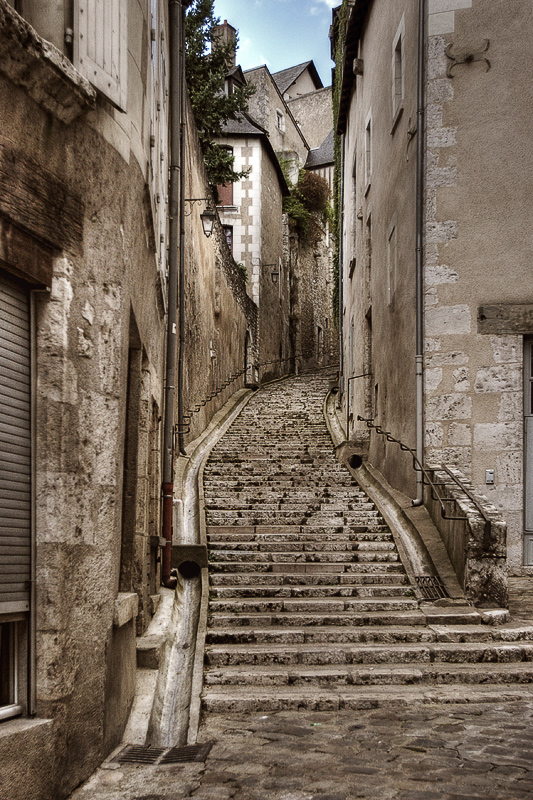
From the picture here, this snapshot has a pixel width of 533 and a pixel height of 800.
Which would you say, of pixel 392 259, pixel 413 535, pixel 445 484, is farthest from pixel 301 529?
pixel 392 259

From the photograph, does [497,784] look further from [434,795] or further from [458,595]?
[458,595]

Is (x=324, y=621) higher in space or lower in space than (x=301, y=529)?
lower

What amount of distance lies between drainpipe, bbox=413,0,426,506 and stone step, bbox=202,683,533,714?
3675 millimetres

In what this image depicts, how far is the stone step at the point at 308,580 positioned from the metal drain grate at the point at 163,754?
324cm

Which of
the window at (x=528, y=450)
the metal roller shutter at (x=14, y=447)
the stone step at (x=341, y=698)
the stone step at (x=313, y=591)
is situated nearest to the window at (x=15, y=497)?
the metal roller shutter at (x=14, y=447)

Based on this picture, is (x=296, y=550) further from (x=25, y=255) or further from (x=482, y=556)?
(x=25, y=255)

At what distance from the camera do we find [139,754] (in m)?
4.61

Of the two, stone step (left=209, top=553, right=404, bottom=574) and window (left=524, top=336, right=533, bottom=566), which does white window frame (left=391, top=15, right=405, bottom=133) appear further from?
stone step (left=209, top=553, right=404, bottom=574)

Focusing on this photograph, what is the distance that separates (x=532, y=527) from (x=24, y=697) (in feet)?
21.8

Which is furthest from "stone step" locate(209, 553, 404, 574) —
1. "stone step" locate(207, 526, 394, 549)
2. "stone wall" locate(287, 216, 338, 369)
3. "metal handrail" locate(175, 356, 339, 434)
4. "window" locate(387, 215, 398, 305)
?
"stone wall" locate(287, 216, 338, 369)

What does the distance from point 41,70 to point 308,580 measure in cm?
571

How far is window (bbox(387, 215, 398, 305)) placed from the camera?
11466 millimetres

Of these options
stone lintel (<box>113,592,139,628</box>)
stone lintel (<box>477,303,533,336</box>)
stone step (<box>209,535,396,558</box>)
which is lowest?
stone step (<box>209,535,396,558</box>)

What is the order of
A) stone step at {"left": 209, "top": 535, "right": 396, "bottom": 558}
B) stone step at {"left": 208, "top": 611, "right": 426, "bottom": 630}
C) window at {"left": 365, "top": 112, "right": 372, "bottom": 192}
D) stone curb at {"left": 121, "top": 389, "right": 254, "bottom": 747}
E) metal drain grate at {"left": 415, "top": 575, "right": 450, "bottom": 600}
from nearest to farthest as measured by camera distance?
stone curb at {"left": 121, "top": 389, "right": 254, "bottom": 747}, stone step at {"left": 208, "top": 611, "right": 426, "bottom": 630}, metal drain grate at {"left": 415, "top": 575, "right": 450, "bottom": 600}, stone step at {"left": 209, "top": 535, "right": 396, "bottom": 558}, window at {"left": 365, "top": 112, "right": 372, "bottom": 192}
